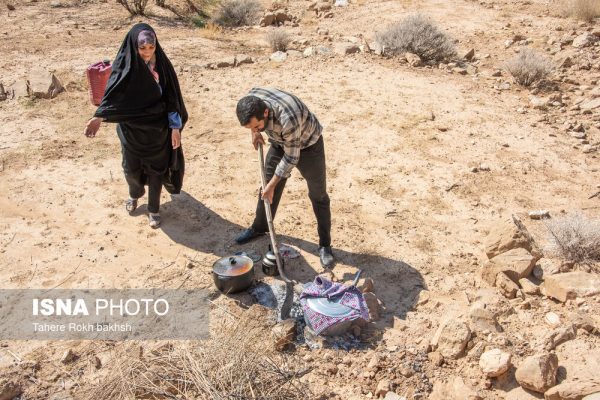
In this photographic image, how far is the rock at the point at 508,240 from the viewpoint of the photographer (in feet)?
12.4

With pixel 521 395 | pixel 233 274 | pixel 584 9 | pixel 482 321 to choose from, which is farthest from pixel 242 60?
→ pixel 521 395

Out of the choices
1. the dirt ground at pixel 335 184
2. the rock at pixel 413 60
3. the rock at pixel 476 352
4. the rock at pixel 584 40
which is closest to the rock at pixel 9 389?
the dirt ground at pixel 335 184

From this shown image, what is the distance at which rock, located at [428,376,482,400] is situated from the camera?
8.66 ft

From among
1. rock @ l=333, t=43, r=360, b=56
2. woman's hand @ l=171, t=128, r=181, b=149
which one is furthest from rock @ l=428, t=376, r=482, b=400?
rock @ l=333, t=43, r=360, b=56

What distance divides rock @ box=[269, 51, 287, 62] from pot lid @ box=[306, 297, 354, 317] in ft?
17.8

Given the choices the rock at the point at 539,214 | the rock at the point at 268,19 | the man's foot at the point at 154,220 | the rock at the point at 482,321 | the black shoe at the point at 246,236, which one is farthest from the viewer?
the rock at the point at 268,19

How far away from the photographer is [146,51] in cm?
351

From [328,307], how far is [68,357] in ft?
5.19

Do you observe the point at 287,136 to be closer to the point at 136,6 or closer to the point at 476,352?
the point at 476,352

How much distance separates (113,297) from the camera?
3.59 meters

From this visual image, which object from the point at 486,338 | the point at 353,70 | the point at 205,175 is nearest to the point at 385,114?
the point at 353,70

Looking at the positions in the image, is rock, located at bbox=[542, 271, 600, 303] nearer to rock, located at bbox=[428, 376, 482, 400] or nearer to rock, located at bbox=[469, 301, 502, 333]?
rock, located at bbox=[469, 301, 502, 333]

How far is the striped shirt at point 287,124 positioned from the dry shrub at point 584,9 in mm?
7880

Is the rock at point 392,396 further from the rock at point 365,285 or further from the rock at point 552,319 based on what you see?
the rock at point 552,319
